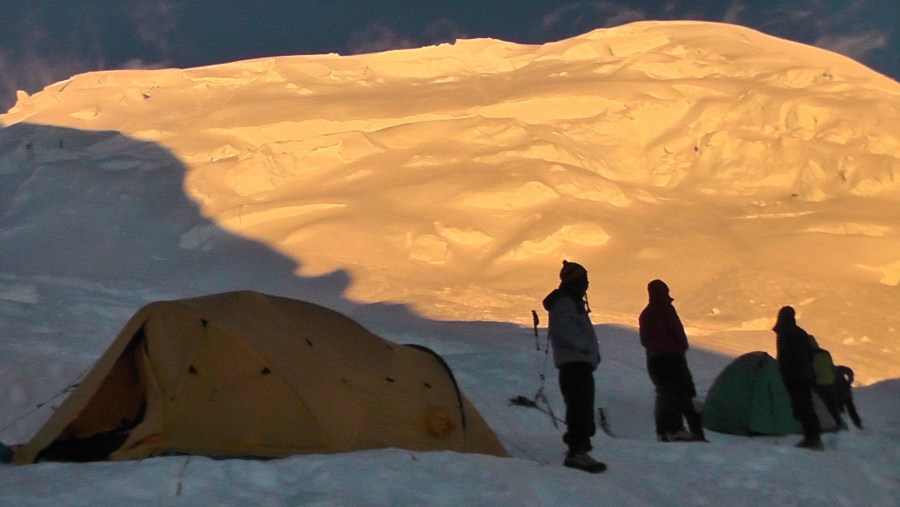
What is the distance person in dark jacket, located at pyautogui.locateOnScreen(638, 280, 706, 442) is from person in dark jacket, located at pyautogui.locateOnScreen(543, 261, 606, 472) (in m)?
2.15

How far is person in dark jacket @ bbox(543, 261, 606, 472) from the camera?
6.41m

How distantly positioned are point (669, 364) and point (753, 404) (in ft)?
7.86

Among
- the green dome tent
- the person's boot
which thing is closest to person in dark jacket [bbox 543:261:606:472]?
the person's boot

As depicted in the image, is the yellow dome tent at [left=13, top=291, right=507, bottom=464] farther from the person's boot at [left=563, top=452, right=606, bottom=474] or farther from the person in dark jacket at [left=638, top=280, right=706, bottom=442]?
the person in dark jacket at [left=638, top=280, right=706, bottom=442]

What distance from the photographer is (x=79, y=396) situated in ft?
21.9

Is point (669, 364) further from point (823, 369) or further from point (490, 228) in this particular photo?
point (490, 228)

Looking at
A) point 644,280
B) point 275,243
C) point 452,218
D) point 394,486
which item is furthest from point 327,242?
point 394,486

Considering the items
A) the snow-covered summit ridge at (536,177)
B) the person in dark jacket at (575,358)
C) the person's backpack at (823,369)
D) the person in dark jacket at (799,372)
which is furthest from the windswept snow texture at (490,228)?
the person's backpack at (823,369)

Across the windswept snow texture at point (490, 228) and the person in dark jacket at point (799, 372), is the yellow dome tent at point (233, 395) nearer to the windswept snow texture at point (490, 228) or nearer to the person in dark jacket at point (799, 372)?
the windswept snow texture at point (490, 228)

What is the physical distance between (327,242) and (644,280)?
11.0 metres

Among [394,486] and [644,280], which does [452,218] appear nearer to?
[644,280]

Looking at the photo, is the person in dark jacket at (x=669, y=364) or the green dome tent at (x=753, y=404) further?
the green dome tent at (x=753, y=404)

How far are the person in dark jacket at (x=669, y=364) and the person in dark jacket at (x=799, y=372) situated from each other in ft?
3.81

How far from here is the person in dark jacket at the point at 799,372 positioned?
8.86 m
